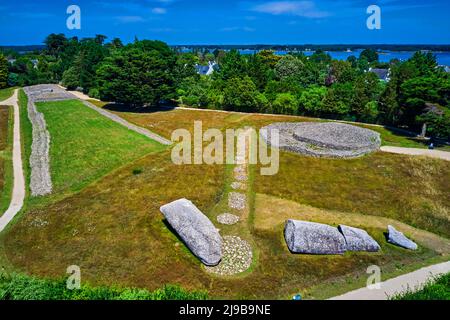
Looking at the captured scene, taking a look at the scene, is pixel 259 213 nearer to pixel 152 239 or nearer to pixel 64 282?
pixel 152 239

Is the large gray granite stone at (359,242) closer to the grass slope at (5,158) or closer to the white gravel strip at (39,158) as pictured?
the white gravel strip at (39,158)

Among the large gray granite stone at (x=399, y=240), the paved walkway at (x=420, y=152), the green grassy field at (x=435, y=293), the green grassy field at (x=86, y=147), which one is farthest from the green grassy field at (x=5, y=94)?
the green grassy field at (x=435, y=293)

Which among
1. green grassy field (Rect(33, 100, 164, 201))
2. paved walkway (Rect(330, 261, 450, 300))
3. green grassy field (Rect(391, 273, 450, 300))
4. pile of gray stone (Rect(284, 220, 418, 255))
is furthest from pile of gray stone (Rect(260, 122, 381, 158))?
green grassy field (Rect(391, 273, 450, 300))

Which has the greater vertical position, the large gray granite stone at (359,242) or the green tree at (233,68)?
the green tree at (233,68)

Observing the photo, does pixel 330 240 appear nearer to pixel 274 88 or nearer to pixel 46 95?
pixel 274 88

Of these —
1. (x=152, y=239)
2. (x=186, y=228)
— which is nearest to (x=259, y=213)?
(x=186, y=228)

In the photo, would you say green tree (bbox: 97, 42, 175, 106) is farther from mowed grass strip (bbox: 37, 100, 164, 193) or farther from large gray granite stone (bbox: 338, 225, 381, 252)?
large gray granite stone (bbox: 338, 225, 381, 252)
